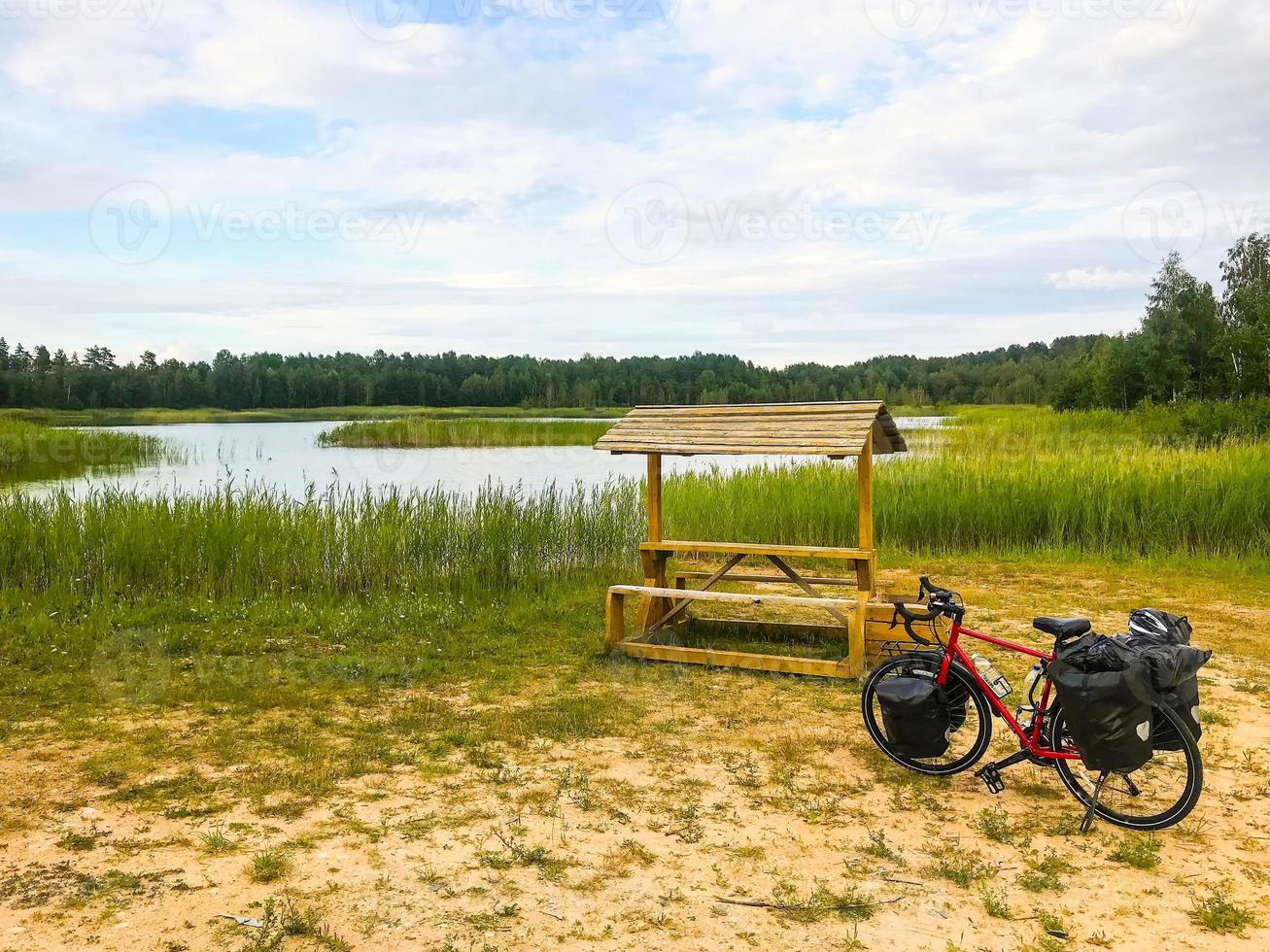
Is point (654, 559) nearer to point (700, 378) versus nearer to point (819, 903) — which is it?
point (819, 903)

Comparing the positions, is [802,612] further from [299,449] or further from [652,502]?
[299,449]

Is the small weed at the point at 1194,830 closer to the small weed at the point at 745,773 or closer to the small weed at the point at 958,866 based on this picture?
the small weed at the point at 958,866

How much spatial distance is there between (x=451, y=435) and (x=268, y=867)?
1568 inches

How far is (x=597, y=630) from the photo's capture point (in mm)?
8641

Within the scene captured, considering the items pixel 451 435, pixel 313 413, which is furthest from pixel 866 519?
pixel 313 413

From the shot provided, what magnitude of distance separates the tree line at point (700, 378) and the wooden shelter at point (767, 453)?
1230 inches

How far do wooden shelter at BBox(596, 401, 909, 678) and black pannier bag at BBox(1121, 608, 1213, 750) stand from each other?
262 centimetres

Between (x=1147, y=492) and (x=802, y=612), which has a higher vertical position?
(x=1147, y=492)

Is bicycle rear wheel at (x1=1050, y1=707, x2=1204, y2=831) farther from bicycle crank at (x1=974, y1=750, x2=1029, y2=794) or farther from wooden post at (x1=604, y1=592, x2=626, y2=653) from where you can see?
wooden post at (x1=604, y1=592, x2=626, y2=653)

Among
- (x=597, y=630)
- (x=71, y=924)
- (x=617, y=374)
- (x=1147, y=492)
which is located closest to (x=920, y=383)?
(x=617, y=374)

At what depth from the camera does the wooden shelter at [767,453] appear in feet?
22.4

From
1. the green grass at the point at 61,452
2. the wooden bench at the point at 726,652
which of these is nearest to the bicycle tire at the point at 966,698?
the wooden bench at the point at 726,652

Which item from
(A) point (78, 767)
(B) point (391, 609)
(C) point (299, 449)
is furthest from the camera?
(C) point (299, 449)

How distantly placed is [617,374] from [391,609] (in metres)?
64.2
